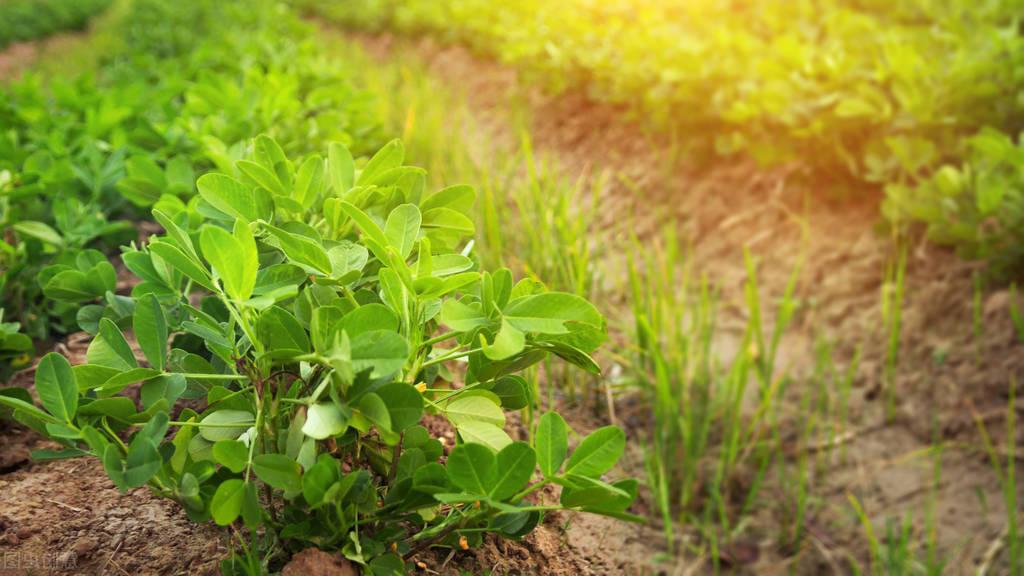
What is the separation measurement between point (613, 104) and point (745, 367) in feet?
6.96

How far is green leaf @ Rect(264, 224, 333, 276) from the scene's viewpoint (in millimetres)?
717

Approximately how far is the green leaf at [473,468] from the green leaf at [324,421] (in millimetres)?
119

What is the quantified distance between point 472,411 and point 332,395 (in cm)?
19

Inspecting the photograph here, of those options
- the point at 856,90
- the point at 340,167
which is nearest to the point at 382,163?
the point at 340,167

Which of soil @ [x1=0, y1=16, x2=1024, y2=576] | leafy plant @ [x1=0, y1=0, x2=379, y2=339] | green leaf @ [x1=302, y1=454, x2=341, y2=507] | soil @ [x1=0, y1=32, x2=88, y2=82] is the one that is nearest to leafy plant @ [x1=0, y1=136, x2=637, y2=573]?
green leaf @ [x1=302, y1=454, x2=341, y2=507]

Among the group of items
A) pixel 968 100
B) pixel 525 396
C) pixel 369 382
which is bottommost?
pixel 525 396

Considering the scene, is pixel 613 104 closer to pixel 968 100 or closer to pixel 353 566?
pixel 968 100

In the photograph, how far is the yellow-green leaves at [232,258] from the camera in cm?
70

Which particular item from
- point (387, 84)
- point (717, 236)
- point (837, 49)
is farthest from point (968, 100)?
point (387, 84)

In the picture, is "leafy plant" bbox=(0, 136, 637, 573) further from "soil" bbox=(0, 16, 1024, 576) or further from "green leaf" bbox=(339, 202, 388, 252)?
"soil" bbox=(0, 16, 1024, 576)

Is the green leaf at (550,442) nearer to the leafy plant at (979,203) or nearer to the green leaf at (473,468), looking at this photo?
the green leaf at (473,468)

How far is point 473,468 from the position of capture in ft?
2.33

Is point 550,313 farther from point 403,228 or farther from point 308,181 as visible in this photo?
point 308,181

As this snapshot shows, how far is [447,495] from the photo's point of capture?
27.3 inches
